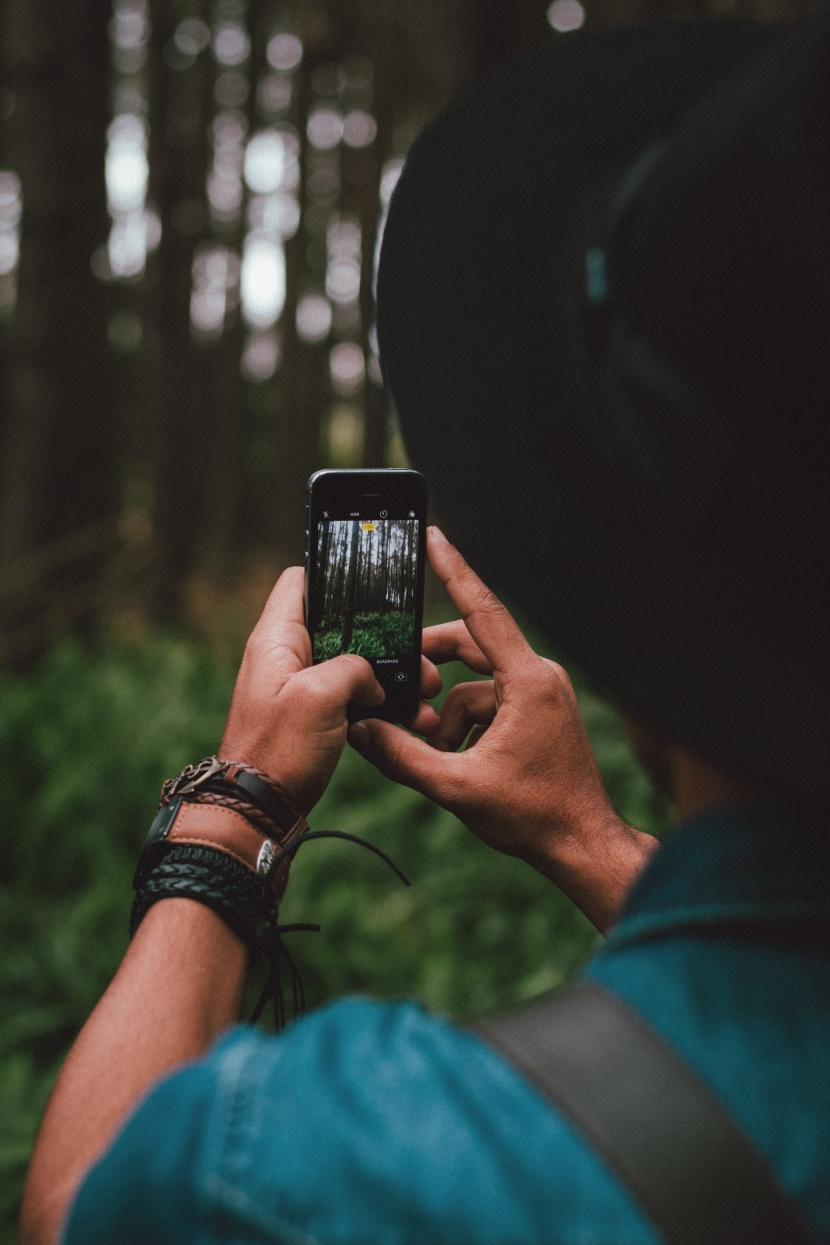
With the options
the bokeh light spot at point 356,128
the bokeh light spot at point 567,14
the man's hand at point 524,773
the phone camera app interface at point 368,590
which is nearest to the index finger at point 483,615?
the man's hand at point 524,773

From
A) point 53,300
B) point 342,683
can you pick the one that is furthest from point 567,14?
point 342,683

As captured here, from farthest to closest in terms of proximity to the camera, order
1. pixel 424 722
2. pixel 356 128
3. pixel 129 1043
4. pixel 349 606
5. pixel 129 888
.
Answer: pixel 356 128, pixel 129 888, pixel 424 722, pixel 349 606, pixel 129 1043

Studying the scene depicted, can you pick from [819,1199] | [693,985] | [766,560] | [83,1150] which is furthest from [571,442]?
[83,1150]

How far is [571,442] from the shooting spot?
1153 mm

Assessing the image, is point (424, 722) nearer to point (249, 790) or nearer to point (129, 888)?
point (249, 790)

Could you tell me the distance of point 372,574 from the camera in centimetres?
196

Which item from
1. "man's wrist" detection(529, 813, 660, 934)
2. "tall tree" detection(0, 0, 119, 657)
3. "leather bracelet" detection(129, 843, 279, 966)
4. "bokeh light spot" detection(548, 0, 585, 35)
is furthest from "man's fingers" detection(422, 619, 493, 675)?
"bokeh light spot" detection(548, 0, 585, 35)

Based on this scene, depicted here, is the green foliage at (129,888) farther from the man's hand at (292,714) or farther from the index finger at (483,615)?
the index finger at (483,615)

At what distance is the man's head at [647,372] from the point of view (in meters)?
0.95

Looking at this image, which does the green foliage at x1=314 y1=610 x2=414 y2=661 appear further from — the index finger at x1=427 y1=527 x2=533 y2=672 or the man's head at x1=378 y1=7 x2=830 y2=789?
the man's head at x1=378 y1=7 x2=830 y2=789

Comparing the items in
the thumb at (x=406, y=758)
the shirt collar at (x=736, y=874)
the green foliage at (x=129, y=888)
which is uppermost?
the shirt collar at (x=736, y=874)

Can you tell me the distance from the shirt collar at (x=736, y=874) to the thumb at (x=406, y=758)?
2.64 feet

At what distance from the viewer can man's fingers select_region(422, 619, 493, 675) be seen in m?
2.09

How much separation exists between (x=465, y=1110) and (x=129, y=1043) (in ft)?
1.71
